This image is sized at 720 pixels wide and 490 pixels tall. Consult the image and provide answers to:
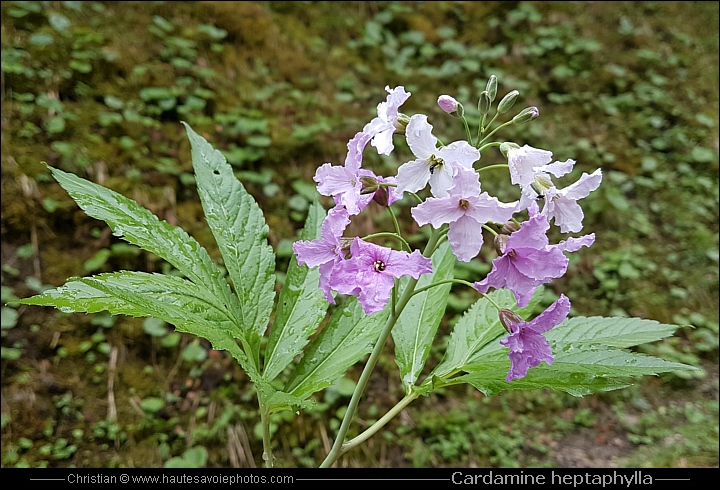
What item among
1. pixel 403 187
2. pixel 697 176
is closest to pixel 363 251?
pixel 403 187

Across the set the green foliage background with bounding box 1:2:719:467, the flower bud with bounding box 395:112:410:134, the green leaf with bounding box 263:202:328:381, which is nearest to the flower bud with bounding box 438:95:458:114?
the flower bud with bounding box 395:112:410:134

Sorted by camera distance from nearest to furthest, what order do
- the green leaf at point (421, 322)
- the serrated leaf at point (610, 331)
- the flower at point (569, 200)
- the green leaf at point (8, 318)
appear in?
1. the flower at point (569, 200)
2. the serrated leaf at point (610, 331)
3. the green leaf at point (421, 322)
4. the green leaf at point (8, 318)

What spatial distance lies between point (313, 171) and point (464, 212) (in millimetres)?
2956

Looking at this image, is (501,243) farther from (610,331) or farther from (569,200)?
(610,331)

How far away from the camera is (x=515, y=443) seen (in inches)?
113

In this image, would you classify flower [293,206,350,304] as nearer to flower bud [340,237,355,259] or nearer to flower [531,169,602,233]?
flower bud [340,237,355,259]

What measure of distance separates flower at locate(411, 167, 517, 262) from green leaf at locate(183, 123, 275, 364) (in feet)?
1.96

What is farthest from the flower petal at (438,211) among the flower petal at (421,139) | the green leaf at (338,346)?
the green leaf at (338,346)

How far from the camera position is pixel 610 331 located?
1443 mm

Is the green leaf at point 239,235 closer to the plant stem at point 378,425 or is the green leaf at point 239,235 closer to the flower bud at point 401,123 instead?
the plant stem at point 378,425

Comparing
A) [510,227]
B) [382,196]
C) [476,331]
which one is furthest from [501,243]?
[476,331]

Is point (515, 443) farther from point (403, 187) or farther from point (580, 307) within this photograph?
point (403, 187)

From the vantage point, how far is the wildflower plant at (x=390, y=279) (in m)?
1.10

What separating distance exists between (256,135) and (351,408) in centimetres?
296
